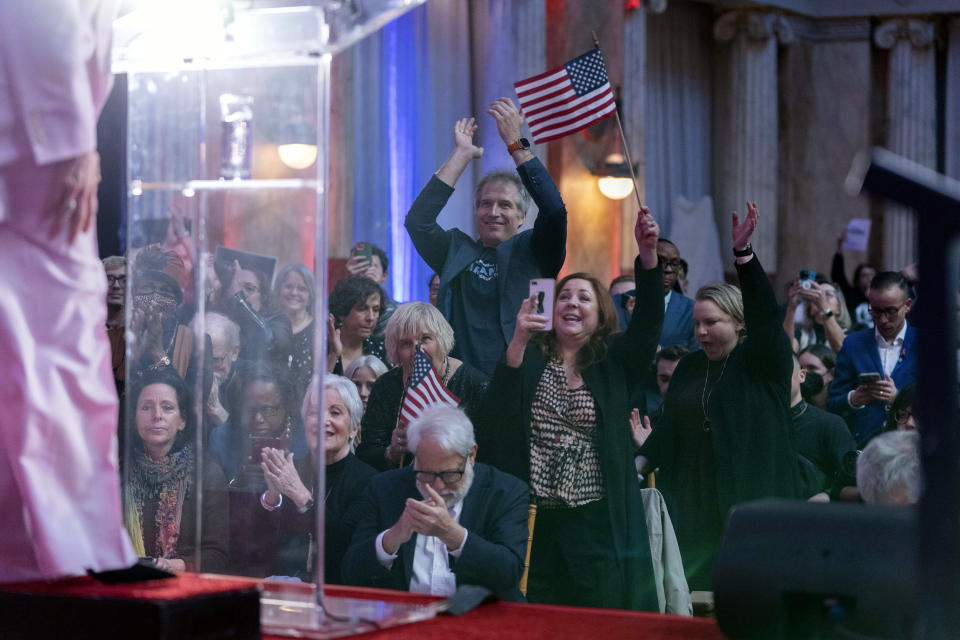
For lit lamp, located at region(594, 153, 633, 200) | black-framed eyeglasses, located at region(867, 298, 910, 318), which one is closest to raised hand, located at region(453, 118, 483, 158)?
black-framed eyeglasses, located at region(867, 298, 910, 318)

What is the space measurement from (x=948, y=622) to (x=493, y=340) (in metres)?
3.13

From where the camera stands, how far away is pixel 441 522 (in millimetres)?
3826

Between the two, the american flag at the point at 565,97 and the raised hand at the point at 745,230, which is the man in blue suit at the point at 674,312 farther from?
the raised hand at the point at 745,230

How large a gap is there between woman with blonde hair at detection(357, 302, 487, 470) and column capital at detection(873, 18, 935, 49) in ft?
35.2

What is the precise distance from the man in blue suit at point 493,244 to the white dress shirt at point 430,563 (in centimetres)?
113

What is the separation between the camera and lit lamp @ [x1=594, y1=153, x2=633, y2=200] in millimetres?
10594

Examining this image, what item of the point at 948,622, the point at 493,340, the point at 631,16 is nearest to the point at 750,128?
the point at 631,16

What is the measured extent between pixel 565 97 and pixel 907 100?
377 inches

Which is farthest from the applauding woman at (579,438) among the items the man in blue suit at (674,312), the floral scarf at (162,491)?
the man in blue suit at (674,312)

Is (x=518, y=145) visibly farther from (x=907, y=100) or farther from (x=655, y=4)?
(x=907, y=100)

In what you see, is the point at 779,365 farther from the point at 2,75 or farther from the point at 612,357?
the point at 2,75

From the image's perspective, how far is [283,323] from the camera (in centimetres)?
316

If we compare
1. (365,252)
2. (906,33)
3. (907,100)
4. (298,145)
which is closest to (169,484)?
(298,145)

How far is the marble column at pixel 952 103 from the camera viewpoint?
14.2 m
